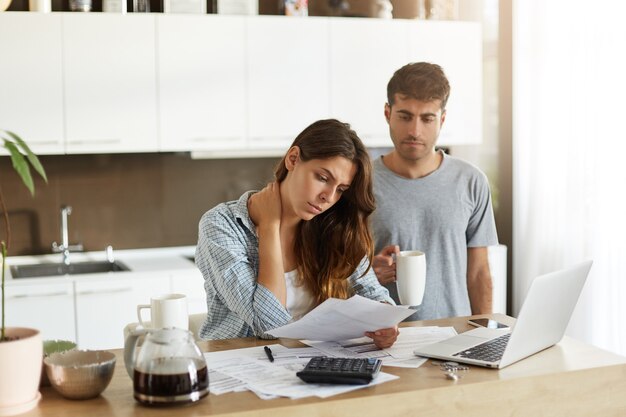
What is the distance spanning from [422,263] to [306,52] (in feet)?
7.77

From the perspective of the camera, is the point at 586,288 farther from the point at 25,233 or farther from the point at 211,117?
the point at 25,233

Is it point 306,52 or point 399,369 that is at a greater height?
point 306,52

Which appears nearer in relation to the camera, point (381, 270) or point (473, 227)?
point (381, 270)

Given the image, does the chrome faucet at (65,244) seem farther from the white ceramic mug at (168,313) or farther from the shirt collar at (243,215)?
the white ceramic mug at (168,313)

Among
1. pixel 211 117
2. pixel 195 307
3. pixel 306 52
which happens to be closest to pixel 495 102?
pixel 306 52

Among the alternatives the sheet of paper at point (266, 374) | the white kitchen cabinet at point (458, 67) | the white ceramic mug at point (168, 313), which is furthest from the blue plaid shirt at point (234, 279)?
the white kitchen cabinet at point (458, 67)

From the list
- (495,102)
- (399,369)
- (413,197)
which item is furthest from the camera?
(495,102)

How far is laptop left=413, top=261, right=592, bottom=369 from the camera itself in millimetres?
1922

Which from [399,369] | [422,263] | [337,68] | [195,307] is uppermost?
[337,68]

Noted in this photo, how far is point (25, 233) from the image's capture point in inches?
174

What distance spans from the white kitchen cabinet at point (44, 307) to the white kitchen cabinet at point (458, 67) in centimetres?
220

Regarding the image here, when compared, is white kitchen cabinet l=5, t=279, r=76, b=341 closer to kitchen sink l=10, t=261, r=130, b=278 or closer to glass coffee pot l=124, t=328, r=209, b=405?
kitchen sink l=10, t=261, r=130, b=278

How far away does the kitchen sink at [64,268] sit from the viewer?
167 inches

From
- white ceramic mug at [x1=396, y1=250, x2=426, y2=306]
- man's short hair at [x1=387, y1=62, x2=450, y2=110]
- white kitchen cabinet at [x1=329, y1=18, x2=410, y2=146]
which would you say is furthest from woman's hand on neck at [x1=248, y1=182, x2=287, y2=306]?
white kitchen cabinet at [x1=329, y1=18, x2=410, y2=146]
